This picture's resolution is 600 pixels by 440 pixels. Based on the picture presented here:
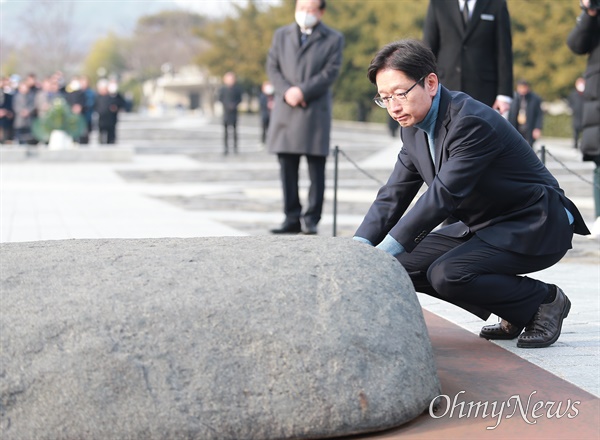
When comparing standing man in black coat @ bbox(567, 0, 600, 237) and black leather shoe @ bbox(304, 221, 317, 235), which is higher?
standing man in black coat @ bbox(567, 0, 600, 237)

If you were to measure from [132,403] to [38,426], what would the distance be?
0.29 meters

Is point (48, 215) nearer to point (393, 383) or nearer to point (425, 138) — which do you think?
point (425, 138)

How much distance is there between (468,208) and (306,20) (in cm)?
446

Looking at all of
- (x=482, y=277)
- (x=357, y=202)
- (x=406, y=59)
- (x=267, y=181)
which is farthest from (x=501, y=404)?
(x=267, y=181)

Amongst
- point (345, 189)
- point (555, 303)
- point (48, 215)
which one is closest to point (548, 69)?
point (345, 189)

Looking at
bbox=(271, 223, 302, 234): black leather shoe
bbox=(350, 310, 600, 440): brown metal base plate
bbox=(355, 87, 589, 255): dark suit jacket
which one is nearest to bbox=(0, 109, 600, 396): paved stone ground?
bbox=(350, 310, 600, 440): brown metal base plate

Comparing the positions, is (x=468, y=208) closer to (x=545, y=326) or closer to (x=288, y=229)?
(x=545, y=326)

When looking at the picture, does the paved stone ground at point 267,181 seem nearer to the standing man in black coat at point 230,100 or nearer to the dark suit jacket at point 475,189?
the standing man in black coat at point 230,100

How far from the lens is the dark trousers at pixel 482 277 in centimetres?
454

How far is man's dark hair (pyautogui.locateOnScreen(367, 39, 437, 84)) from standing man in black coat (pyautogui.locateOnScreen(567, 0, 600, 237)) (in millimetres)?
4203

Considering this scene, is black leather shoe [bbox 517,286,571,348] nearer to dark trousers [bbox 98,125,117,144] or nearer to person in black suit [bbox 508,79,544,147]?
person in black suit [bbox 508,79,544,147]

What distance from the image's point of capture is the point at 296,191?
28.8ft

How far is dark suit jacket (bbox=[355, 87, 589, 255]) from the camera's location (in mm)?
4324

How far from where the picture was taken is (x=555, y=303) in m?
4.79
